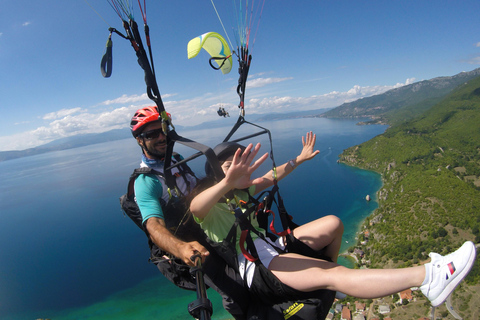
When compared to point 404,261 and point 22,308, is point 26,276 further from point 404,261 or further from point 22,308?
point 404,261

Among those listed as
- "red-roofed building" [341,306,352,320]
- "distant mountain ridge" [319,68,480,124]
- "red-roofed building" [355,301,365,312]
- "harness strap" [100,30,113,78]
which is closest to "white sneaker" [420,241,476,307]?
"harness strap" [100,30,113,78]

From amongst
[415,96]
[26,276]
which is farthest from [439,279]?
[415,96]

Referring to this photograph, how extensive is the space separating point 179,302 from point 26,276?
2168cm

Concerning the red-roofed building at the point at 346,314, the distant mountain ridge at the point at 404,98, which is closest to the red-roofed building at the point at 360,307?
the red-roofed building at the point at 346,314

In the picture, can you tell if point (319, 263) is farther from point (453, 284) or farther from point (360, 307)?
point (360, 307)

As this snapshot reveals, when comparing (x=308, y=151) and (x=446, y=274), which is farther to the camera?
(x=308, y=151)

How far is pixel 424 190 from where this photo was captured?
39375 millimetres

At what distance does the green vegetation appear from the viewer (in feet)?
96.0

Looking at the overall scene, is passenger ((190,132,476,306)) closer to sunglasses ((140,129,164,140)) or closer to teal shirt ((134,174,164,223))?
teal shirt ((134,174,164,223))

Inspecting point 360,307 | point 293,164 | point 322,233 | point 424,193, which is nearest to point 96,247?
point 360,307

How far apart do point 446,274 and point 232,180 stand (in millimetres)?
1525

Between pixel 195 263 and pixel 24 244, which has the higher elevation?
pixel 195 263

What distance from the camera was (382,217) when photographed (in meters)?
35.9

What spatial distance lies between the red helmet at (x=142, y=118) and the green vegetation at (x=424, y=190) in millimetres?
32251
